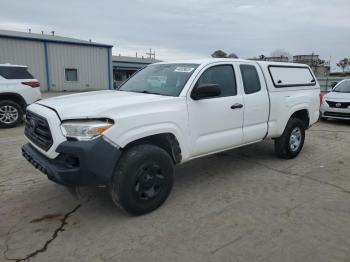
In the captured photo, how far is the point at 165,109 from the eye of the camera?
3.72 meters

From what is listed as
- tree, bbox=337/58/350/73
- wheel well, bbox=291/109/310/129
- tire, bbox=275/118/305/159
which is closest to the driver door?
tire, bbox=275/118/305/159

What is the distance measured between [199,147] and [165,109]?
31.5 inches

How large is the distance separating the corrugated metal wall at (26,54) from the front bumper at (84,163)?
73.1 ft

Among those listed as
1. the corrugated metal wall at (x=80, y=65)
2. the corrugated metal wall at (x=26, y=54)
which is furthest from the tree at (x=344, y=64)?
the corrugated metal wall at (x=26, y=54)

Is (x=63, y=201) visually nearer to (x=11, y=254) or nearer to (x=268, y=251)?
(x=11, y=254)

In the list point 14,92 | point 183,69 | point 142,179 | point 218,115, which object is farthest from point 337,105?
point 14,92

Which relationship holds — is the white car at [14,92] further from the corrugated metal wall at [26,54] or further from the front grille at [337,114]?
the corrugated metal wall at [26,54]

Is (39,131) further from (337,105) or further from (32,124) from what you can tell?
(337,105)

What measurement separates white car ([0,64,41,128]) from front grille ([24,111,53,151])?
5.96 m

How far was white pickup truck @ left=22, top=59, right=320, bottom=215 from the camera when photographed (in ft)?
10.5

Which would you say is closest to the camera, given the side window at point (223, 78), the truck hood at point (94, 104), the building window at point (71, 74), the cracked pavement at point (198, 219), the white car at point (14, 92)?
the cracked pavement at point (198, 219)

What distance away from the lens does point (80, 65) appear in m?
26.5

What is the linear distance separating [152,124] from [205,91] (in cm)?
86

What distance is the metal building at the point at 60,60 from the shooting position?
894 inches
